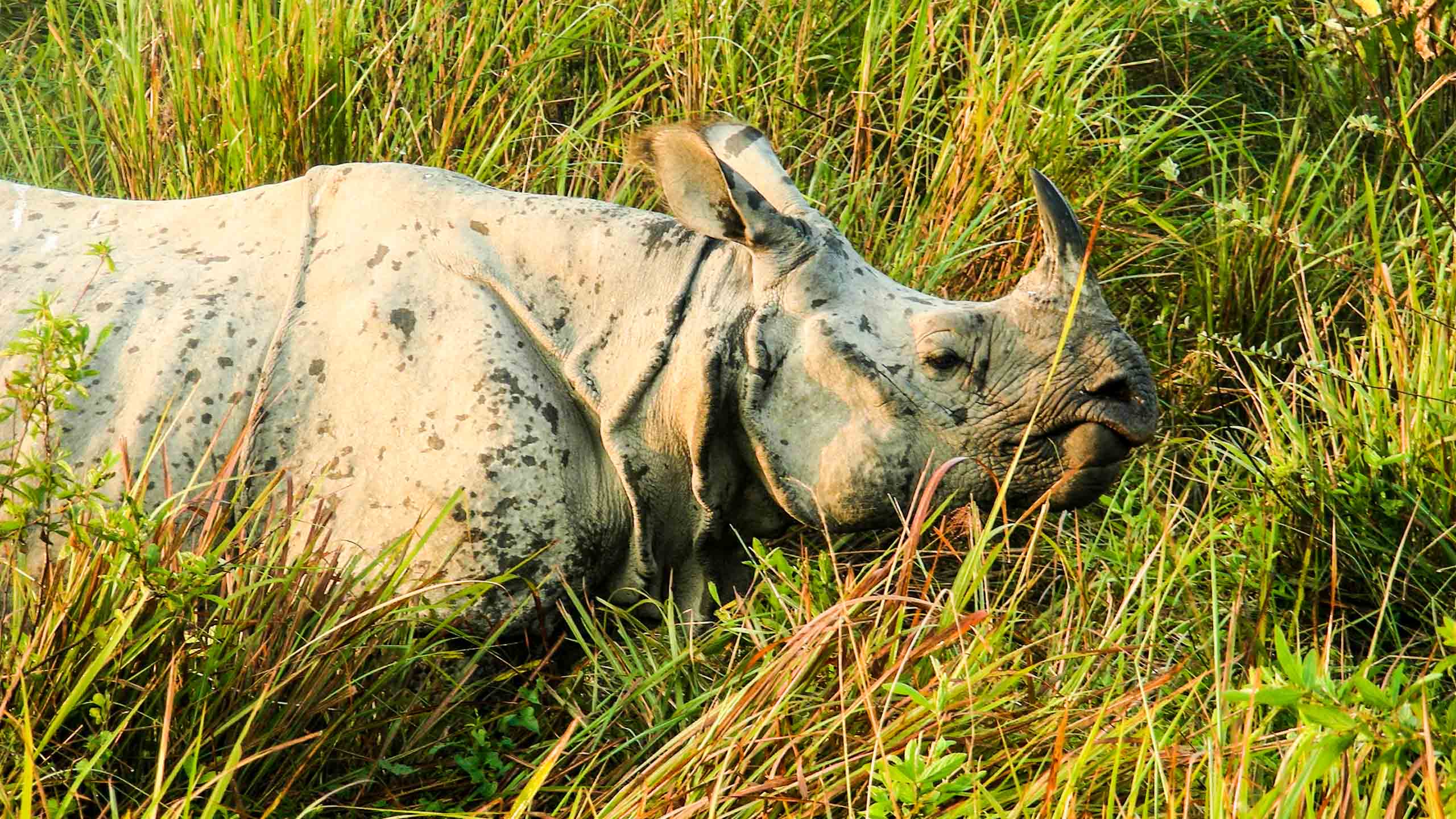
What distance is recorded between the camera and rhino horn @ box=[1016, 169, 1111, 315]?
3117 mm

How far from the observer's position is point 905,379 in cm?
310

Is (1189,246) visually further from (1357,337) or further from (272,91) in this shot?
(272,91)

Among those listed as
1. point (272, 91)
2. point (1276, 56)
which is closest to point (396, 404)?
point (272, 91)

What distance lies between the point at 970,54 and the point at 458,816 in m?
2.93

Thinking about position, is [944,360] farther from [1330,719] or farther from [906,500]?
[1330,719]

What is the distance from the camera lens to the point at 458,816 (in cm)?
250

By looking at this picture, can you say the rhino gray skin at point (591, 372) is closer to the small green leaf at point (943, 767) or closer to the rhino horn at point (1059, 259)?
the rhino horn at point (1059, 259)

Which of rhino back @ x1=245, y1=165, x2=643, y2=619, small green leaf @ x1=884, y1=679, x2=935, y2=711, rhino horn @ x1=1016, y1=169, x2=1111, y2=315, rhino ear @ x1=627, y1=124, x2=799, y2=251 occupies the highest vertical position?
rhino ear @ x1=627, y1=124, x2=799, y2=251

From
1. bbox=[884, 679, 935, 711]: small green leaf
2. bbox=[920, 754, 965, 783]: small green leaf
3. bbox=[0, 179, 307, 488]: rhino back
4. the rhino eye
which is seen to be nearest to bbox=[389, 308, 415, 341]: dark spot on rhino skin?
bbox=[0, 179, 307, 488]: rhino back

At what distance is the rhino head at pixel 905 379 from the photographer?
3.07 metres

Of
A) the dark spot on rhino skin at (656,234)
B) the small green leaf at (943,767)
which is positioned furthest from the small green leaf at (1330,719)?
the dark spot on rhino skin at (656,234)

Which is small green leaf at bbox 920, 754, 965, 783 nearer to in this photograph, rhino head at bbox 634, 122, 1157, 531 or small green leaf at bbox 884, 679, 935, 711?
small green leaf at bbox 884, 679, 935, 711

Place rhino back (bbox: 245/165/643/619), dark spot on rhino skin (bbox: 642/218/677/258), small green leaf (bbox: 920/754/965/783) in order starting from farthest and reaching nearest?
dark spot on rhino skin (bbox: 642/218/677/258), rhino back (bbox: 245/165/643/619), small green leaf (bbox: 920/754/965/783)

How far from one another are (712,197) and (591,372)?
0.38 meters
